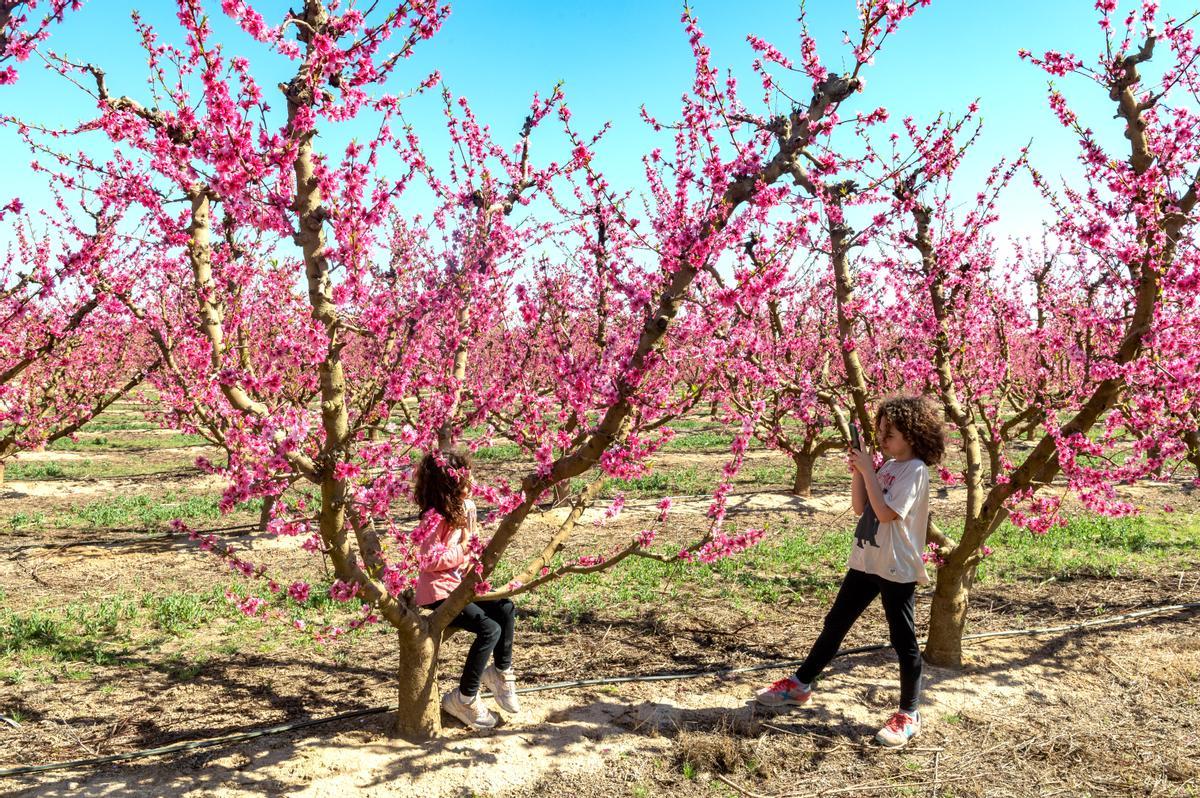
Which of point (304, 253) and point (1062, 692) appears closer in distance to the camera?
point (304, 253)

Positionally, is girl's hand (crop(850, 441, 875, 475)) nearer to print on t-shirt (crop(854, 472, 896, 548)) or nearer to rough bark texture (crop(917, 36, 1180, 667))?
print on t-shirt (crop(854, 472, 896, 548))

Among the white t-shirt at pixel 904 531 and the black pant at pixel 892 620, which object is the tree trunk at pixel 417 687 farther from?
the white t-shirt at pixel 904 531

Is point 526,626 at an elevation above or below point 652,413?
below

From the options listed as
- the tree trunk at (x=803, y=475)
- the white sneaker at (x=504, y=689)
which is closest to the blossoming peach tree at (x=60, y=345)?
the white sneaker at (x=504, y=689)

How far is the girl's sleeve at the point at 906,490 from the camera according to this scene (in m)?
3.98

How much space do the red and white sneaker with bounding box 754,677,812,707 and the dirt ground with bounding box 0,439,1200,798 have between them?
0.10 meters

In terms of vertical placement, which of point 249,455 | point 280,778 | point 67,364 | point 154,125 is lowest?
point 280,778

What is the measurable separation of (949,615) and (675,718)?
2081mm

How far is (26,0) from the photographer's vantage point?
3496 millimetres

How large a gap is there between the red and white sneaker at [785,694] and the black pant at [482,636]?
1604mm

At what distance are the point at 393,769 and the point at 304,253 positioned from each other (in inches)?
103

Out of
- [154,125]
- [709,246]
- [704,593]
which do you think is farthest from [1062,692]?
[154,125]

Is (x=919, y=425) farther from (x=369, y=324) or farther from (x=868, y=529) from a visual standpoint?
(x=369, y=324)

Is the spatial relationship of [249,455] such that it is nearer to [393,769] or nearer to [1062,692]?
[393,769]
